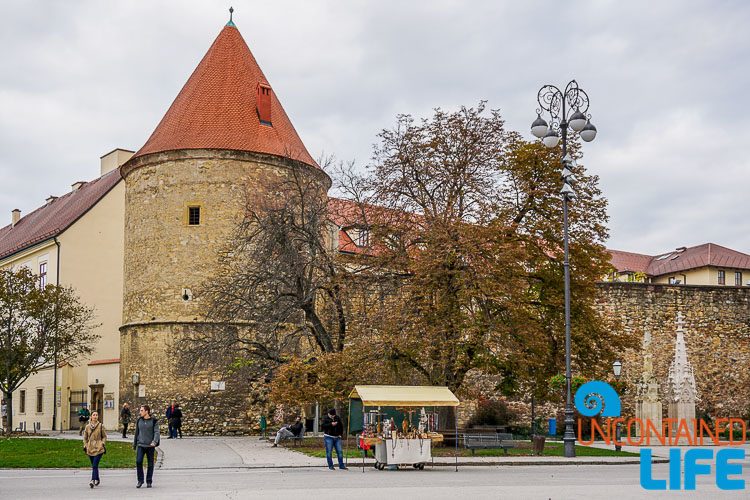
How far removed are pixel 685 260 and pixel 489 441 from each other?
57.9 meters

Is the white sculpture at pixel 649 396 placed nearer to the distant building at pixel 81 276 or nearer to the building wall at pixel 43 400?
the distant building at pixel 81 276

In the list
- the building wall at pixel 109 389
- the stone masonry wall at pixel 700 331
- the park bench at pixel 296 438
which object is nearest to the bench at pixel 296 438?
the park bench at pixel 296 438

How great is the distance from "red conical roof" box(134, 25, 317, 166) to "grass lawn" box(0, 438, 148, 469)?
13.3 meters

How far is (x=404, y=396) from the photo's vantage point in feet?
67.2

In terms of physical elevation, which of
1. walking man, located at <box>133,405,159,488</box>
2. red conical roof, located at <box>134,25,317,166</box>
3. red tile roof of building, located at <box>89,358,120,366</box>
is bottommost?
walking man, located at <box>133,405,159,488</box>

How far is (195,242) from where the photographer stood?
35.7 meters

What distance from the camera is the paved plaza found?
14.5 meters

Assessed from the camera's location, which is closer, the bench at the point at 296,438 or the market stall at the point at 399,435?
the market stall at the point at 399,435

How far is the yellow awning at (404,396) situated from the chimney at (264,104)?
64.7 feet

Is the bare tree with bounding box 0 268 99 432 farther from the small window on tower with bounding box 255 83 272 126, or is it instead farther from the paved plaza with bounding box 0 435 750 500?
the paved plaza with bounding box 0 435 750 500

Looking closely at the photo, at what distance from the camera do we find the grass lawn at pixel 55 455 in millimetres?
20781

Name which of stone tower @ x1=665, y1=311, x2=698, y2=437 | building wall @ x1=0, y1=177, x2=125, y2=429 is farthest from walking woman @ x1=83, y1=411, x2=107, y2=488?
building wall @ x1=0, y1=177, x2=125, y2=429

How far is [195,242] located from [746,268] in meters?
56.5

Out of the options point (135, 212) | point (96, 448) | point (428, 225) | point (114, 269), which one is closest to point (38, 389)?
point (114, 269)
